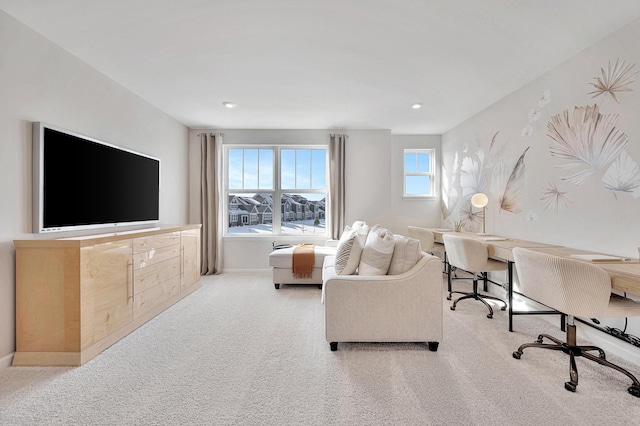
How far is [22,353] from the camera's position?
81.9 inches

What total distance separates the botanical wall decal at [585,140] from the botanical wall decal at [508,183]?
0.46 metres

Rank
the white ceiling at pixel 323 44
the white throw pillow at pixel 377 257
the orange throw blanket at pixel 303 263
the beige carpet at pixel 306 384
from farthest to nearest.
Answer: the orange throw blanket at pixel 303 263 < the white throw pillow at pixel 377 257 < the white ceiling at pixel 323 44 < the beige carpet at pixel 306 384

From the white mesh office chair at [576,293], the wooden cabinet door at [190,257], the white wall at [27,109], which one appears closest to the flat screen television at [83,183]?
the white wall at [27,109]

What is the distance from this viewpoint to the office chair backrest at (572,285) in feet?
5.67

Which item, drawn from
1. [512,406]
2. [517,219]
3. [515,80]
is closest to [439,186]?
[517,219]

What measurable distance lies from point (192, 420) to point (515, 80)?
3990mm

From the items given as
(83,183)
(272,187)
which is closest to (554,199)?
(272,187)

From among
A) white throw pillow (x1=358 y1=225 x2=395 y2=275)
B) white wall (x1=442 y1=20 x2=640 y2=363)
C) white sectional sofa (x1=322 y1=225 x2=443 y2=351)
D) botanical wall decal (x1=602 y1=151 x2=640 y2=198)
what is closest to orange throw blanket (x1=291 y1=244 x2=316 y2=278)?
white throw pillow (x1=358 y1=225 x2=395 y2=275)

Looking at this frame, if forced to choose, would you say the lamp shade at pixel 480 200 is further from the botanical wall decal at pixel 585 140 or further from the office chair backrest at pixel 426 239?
the botanical wall decal at pixel 585 140

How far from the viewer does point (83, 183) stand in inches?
99.5

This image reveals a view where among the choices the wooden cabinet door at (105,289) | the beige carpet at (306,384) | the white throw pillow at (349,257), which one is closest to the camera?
the beige carpet at (306,384)

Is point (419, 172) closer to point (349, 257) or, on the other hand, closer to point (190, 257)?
point (349, 257)

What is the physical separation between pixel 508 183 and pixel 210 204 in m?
4.28

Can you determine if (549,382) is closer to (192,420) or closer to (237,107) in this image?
(192,420)
